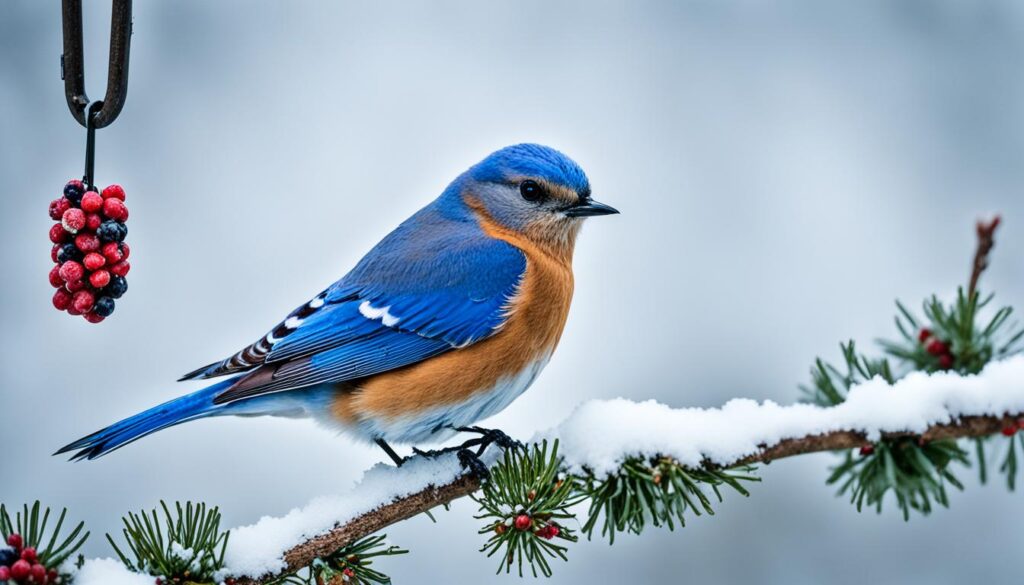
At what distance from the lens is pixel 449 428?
3.33m

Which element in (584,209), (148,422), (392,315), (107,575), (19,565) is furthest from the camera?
(584,209)

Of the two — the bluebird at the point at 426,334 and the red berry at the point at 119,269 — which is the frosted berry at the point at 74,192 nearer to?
the red berry at the point at 119,269

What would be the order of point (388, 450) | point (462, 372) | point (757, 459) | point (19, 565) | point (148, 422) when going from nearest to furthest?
point (19, 565), point (757, 459), point (148, 422), point (462, 372), point (388, 450)

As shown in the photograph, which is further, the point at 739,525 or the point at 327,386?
the point at 739,525

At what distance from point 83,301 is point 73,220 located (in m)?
0.17

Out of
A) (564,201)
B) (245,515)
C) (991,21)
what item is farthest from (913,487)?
(991,21)

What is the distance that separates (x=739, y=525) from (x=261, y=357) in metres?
2.81

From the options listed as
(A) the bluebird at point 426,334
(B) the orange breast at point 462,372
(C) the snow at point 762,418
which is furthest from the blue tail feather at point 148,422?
(C) the snow at point 762,418

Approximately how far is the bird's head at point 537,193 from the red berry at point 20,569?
2.20 m

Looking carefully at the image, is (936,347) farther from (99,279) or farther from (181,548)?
(99,279)

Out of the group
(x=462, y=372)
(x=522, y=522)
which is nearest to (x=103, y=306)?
(x=522, y=522)

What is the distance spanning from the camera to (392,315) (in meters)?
3.50

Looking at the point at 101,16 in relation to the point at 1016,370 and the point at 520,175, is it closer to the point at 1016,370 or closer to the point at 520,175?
the point at 520,175

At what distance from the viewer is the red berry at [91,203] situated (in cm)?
221
